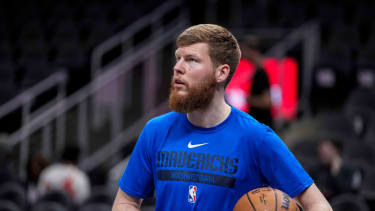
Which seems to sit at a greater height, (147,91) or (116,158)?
(147,91)

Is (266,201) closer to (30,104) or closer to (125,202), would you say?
(125,202)

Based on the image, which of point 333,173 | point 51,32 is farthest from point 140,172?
point 51,32

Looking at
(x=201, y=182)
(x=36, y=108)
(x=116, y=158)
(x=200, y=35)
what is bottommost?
(x=116, y=158)

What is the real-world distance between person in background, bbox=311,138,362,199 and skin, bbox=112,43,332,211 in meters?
2.99

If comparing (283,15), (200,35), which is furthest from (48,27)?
(200,35)

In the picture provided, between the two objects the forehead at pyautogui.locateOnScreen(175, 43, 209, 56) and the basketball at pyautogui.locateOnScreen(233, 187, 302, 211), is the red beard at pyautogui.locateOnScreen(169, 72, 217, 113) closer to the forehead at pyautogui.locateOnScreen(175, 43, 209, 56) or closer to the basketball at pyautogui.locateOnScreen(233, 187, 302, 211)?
the forehead at pyautogui.locateOnScreen(175, 43, 209, 56)

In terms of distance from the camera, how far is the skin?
6.80 ft

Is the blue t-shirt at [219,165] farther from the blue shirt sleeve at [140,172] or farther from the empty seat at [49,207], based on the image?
the empty seat at [49,207]

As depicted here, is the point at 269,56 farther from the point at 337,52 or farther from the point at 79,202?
the point at 79,202

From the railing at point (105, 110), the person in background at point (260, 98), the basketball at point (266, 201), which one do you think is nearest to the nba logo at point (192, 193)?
the basketball at point (266, 201)

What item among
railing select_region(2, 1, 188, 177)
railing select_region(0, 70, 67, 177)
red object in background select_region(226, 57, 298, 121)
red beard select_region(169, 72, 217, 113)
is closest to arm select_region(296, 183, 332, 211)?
red beard select_region(169, 72, 217, 113)

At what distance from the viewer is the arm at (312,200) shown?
2.03 meters

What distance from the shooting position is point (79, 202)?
6.35 meters

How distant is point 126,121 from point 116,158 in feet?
2.38
